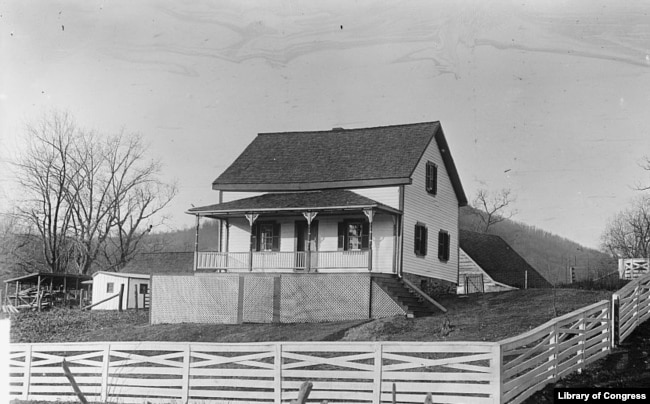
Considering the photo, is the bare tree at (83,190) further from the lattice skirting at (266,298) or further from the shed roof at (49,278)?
the lattice skirting at (266,298)

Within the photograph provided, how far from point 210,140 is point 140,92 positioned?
147 inches

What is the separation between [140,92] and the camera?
1780cm

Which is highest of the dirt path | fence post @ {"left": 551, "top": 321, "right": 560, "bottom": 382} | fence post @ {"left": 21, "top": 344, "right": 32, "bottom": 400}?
fence post @ {"left": 551, "top": 321, "right": 560, "bottom": 382}

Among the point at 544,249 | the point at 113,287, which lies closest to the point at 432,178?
the point at 113,287

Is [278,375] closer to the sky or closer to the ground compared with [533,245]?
closer to the ground

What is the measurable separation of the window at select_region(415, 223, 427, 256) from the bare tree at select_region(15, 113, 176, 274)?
8.31 m

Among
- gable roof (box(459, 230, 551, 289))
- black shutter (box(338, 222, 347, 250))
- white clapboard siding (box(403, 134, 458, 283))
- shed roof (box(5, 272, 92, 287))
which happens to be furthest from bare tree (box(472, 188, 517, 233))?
shed roof (box(5, 272, 92, 287))

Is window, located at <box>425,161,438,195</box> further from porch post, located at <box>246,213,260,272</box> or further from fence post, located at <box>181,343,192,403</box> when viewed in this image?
fence post, located at <box>181,343,192,403</box>

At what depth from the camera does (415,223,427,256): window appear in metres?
25.5

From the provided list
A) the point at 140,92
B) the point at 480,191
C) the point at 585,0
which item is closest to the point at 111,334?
the point at 140,92

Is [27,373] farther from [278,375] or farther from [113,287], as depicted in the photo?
[113,287]

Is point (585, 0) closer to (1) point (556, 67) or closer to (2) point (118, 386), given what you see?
(1) point (556, 67)

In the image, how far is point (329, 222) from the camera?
25203 mm

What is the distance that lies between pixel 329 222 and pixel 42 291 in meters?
9.75
